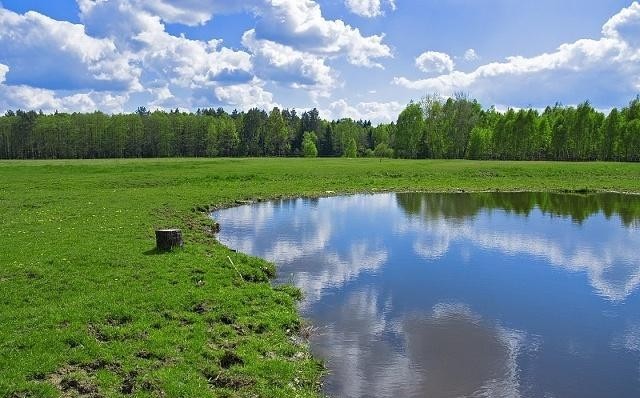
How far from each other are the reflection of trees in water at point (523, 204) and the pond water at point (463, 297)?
1.72 metres

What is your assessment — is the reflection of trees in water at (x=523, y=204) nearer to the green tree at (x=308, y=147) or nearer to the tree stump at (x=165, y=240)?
the tree stump at (x=165, y=240)

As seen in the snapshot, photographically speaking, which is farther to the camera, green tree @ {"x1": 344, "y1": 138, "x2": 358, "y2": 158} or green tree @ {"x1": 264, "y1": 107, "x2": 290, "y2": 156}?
green tree @ {"x1": 264, "y1": 107, "x2": 290, "y2": 156}

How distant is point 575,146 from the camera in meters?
121

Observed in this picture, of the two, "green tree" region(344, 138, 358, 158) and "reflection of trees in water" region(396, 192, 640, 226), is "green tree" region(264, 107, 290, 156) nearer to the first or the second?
"green tree" region(344, 138, 358, 158)

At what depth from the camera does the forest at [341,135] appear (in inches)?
4705

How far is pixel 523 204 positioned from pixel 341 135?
145 meters

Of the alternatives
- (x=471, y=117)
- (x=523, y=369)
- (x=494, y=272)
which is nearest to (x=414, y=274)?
(x=494, y=272)

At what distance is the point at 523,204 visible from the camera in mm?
46656

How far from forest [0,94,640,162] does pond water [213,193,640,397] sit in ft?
293

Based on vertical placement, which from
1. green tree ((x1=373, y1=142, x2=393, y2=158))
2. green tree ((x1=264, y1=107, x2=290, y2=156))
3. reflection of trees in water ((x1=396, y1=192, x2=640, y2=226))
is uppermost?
green tree ((x1=264, y1=107, x2=290, y2=156))

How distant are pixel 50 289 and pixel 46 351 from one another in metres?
5.31

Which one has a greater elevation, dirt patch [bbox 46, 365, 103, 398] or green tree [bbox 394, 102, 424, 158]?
green tree [bbox 394, 102, 424, 158]

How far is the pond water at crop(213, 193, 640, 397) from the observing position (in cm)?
1244

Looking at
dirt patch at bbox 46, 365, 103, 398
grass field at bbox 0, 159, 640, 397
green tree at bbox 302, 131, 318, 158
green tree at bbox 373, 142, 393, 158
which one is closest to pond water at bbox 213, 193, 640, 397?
grass field at bbox 0, 159, 640, 397
